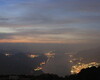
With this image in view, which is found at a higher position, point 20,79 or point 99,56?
point 20,79

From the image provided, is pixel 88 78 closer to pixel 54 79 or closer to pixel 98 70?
pixel 98 70

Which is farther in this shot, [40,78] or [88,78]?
[40,78]

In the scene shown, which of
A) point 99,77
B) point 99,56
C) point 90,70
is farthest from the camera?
point 99,56

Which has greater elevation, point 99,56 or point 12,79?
point 12,79

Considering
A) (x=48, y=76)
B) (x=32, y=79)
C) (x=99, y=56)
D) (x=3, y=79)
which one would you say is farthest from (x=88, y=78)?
(x=99, y=56)

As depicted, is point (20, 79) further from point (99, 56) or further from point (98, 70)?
point (99, 56)

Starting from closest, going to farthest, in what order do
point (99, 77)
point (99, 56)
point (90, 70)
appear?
point (99, 77) → point (90, 70) → point (99, 56)

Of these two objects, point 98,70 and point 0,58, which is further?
point 0,58

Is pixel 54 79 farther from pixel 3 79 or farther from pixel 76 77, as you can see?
pixel 3 79

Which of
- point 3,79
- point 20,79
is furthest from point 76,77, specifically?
point 3,79
